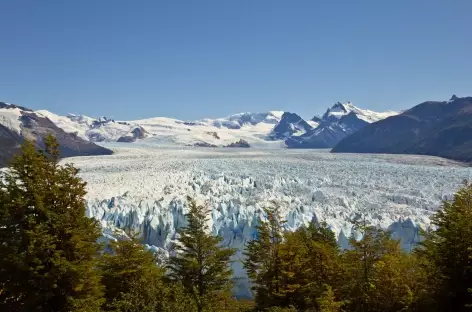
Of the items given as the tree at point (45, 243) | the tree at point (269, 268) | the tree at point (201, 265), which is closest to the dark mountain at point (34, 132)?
the tree at point (201, 265)

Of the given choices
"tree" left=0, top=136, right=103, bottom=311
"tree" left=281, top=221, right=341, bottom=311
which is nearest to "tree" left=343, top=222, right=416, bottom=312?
"tree" left=281, top=221, right=341, bottom=311

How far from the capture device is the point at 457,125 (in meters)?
140

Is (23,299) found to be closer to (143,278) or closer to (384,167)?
(143,278)

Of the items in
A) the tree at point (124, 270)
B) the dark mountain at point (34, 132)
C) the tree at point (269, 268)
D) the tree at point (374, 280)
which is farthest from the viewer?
the dark mountain at point (34, 132)

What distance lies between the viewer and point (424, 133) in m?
165

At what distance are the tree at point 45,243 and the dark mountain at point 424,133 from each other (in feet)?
402

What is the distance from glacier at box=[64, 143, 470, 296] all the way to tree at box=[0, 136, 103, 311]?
1116 cm

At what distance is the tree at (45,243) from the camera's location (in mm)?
13062

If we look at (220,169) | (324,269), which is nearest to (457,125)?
(220,169)

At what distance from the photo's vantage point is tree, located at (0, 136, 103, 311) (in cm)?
1306

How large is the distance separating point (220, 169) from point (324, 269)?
122 feet

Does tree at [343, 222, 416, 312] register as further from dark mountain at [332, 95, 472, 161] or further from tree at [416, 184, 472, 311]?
dark mountain at [332, 95, 472, 161]

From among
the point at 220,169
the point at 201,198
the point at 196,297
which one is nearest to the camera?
the point at 196,297

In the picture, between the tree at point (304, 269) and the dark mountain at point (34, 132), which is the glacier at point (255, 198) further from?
Result: the dark mountain at point (34, 132)
